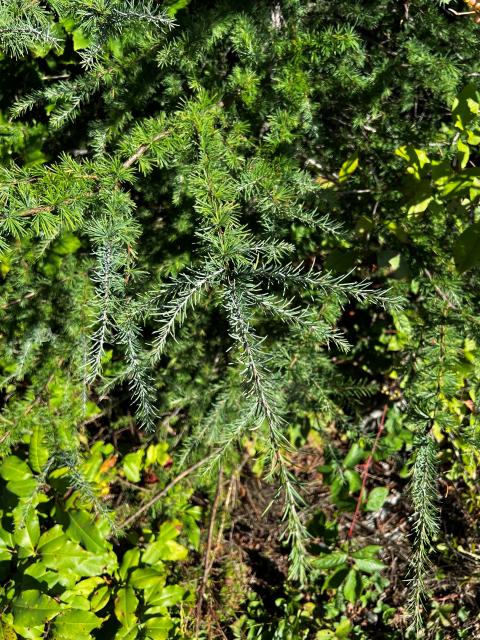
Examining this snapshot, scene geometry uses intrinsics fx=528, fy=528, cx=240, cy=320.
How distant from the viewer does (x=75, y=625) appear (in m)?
1.70

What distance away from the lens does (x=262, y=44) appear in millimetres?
1547

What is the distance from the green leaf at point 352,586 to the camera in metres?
1.92

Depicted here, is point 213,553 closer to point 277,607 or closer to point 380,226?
point 277,607

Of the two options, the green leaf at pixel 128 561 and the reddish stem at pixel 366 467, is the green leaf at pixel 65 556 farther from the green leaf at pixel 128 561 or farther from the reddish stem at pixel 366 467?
the reddish stem at pixel 366 467

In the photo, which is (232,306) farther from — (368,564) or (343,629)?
(343,629)

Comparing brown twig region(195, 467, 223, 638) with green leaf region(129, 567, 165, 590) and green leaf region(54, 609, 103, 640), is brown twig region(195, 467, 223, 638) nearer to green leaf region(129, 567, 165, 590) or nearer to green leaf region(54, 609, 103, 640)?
green leaf region(129, 567, 165, 590)

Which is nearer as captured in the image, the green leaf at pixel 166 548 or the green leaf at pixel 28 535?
the green leaf at pixel 28 535

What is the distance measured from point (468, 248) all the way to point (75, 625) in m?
1.64

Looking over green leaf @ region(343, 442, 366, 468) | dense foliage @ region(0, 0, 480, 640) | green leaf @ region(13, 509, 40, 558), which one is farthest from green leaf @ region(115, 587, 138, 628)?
green leaf @ region(343, 442, 366, 468)

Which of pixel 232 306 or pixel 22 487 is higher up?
pixel 232 306

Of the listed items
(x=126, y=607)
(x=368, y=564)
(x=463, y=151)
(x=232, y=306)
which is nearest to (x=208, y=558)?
(x=126, y=607)

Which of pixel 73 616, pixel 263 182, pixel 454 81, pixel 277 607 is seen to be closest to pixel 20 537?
pixel 73 616

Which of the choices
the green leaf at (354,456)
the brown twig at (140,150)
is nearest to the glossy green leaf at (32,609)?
the green leaf at (354,456)

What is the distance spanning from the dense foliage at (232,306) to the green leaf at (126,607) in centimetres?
2
